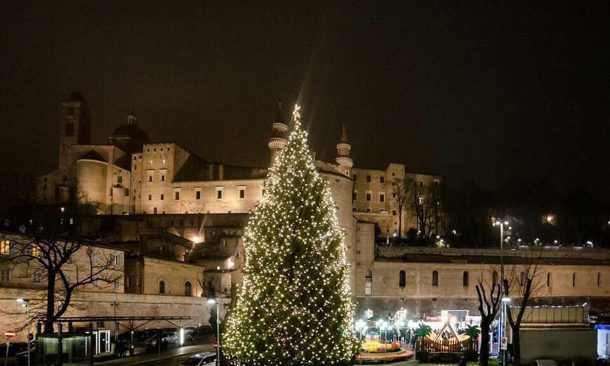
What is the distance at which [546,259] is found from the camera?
84.1 metres

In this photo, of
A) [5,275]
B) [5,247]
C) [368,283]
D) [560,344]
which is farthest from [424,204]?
[5,275]

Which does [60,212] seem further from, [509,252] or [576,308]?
[576,308]

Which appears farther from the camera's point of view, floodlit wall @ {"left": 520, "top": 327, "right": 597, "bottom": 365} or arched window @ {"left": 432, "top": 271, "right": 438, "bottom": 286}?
arched window @ {"left": 432, "top": 271, "right": 438, "bottom": 286}

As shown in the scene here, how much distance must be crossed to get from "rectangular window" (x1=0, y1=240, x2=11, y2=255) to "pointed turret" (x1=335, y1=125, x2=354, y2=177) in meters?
64.4

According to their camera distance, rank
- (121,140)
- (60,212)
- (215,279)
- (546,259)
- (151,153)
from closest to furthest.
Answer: (215,279) → (60,212) → (546,259) → (151,153) → (121,140)

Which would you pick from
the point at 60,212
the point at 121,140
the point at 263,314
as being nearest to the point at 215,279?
the point at 60,212

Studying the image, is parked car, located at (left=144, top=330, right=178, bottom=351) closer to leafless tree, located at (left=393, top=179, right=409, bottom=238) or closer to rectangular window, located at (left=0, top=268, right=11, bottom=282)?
rectangular window, located at (left=0, top=268, right=11, bottom=282)

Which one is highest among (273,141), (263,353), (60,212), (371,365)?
(273,141)

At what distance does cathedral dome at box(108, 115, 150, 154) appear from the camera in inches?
5056

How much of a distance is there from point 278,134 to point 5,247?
50772mm

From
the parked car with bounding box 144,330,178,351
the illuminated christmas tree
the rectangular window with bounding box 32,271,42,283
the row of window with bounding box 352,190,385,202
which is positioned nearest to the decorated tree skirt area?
the illuminated christmas tree

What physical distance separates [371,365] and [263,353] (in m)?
13.0

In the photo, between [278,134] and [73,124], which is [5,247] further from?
[73,124]

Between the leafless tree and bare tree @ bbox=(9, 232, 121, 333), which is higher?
the leafless tree
